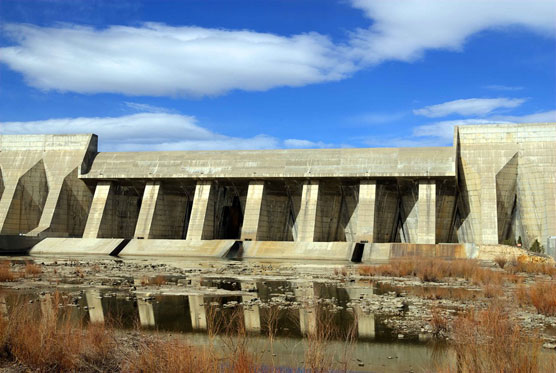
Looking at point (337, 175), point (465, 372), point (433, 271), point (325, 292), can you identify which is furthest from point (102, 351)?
point (337, 175)

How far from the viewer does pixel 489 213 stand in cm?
3666

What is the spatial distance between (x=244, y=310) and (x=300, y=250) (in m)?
23.3

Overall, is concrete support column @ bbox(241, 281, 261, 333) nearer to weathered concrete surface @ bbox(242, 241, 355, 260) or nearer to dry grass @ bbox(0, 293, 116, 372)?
dry grass @ bbox(0, 293, 116, 372)

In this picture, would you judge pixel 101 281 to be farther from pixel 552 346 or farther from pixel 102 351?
pixel 552 346

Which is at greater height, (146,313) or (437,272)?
(437,272)

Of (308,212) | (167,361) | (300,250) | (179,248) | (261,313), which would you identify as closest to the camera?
(167,361)

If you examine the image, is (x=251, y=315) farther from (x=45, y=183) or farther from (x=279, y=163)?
(x=45, y=183)

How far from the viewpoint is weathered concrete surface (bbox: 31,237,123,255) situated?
123ft

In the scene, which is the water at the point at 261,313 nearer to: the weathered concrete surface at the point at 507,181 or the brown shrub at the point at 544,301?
the brown shrub at the point at 544,301

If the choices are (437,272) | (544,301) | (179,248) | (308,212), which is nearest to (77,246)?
(179,248)

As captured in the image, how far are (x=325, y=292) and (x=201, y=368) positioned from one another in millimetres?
10334

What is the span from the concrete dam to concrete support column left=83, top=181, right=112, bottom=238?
0.27 ft

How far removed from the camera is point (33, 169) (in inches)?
1791

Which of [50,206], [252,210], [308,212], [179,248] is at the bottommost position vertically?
[179,248]
